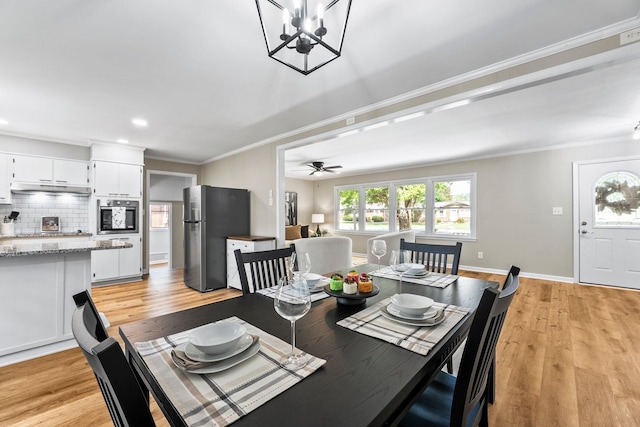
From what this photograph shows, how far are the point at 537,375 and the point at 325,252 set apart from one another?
6.54 feet

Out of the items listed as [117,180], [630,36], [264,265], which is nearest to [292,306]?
[264,265]

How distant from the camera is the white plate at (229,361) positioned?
2.52ft

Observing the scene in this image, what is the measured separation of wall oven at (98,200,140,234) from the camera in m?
4.52

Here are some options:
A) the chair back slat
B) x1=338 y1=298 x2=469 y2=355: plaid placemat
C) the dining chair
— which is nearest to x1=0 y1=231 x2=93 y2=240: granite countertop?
x1=338 y1=298 x2=469 y2=355: plaid placemat

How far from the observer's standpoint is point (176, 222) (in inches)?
257

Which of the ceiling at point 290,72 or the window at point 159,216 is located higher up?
the ceiling at point 290,72

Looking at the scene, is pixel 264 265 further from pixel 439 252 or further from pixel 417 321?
pixel 439 252

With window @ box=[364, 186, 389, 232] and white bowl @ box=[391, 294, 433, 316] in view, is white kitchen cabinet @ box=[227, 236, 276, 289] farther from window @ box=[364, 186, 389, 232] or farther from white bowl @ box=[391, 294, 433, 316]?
window @ box=[364, 186, 389, 232]

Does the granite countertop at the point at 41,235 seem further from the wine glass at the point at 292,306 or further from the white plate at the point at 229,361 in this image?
the wine glass at the point at 292,306

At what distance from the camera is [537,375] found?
2.08 metres

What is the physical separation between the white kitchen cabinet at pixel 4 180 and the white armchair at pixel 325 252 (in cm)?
433

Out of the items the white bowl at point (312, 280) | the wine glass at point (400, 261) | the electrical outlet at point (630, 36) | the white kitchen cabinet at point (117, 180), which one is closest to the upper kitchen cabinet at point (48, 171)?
the white kitchen cabinet at point (117, 180)

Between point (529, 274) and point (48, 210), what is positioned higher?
point (48, 210)

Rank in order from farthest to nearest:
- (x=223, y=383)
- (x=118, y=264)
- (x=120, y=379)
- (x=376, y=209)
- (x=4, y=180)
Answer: (x=376, y=209), (x=118, y=264), (x=4, y=180), (x=223, y=383), (x=120, y=379)
